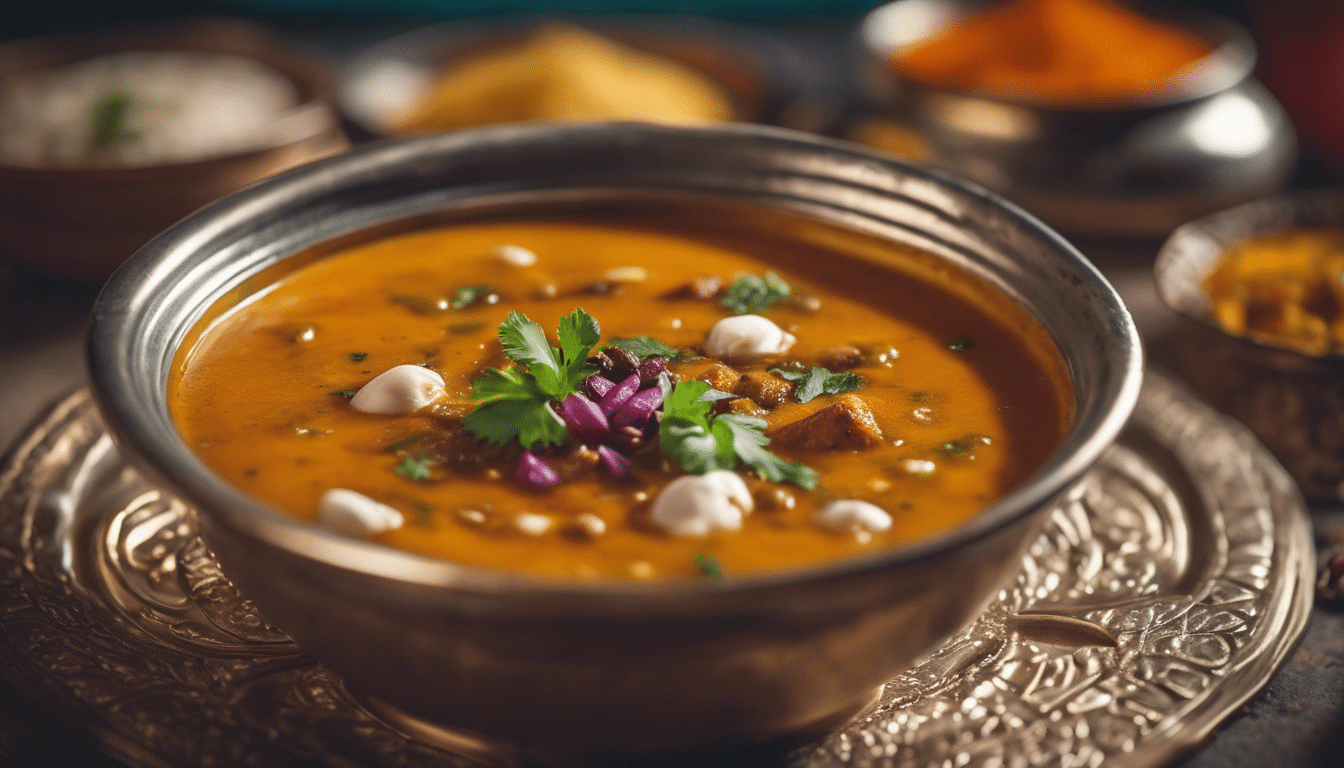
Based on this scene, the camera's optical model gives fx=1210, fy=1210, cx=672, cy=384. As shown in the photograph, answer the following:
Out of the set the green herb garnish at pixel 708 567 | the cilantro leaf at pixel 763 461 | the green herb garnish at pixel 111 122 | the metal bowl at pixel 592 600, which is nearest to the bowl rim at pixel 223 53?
the green herb garnish at pixel 111 122

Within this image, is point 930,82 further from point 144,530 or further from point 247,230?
point 144,530

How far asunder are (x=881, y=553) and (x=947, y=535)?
0.31 feet

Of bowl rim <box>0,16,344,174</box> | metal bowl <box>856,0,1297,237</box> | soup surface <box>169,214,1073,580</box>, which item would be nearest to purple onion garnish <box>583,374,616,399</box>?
soup surface <box>169,214,1073,580</box>

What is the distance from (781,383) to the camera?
2.09 meters

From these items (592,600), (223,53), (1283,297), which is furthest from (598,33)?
(592,600)

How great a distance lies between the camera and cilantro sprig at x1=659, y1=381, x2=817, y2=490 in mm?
1810

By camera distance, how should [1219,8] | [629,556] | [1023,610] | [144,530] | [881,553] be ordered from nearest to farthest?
[881,553] < [629,556] < [1023,610] < [144,530] < [1219,8]

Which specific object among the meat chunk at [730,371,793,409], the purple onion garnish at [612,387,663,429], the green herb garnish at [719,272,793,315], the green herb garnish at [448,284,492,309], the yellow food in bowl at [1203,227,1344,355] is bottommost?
the yellow food in bowl at [1203,227,1344,355]

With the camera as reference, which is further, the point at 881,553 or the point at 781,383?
the point at 781,383

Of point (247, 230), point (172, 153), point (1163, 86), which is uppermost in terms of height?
point (247, 230)

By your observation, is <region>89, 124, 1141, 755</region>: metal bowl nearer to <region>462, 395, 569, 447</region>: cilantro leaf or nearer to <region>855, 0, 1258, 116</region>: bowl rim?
<region>462, 395, 569, 447</region>: cilantro leaf

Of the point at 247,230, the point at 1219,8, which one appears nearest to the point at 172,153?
the point at 247,230

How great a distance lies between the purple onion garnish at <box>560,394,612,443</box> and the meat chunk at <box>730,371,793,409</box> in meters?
0.29

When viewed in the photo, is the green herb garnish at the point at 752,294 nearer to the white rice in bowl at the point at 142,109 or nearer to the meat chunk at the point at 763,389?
the meat chunk at the point at 763,389
